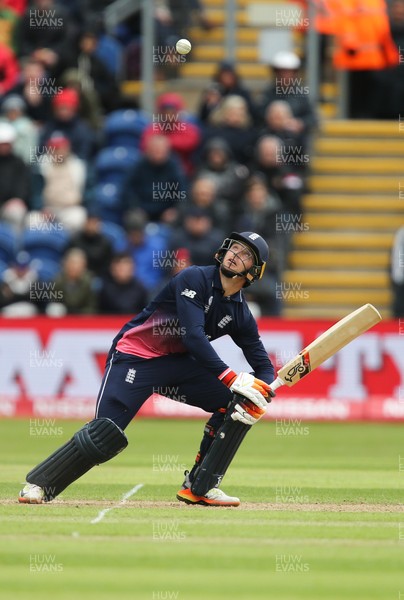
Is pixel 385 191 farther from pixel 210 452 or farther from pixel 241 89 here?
pixel 210 452

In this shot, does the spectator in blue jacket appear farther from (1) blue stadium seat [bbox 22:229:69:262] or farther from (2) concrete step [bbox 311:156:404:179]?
(2) concrete step [bbox 311:156:404:179]

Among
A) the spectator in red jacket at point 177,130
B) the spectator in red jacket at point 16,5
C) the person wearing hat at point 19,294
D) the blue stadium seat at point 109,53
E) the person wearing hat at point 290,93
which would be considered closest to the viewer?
the person wearing hat at point 19,294

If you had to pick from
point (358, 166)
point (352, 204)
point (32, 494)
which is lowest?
point (32, 494)

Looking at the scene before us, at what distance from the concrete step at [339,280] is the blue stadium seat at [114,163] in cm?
294

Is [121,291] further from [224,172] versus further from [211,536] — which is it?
[211,536]

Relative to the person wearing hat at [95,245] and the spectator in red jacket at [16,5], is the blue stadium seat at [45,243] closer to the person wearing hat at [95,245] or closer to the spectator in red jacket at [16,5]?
the person wearing hat at [95,245]

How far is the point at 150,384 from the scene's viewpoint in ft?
34.9

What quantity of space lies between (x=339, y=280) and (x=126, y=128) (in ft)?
13.3

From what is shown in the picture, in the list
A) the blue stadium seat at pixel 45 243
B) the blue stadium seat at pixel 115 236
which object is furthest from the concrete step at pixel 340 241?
the blue stadium seat at pixel 45 243

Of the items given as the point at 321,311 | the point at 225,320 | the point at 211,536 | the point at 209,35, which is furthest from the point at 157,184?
the point at 211,536

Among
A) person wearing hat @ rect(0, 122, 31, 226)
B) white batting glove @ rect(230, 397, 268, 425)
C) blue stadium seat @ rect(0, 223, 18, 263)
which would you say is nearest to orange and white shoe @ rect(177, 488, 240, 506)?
white batting glove @ rect(230, 397, 268, 425)

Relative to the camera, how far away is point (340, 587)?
25.1 feet

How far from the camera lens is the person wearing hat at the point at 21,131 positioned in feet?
70.1

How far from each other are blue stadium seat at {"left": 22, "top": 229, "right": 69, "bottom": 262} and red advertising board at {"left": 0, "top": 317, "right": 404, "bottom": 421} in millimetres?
1775
